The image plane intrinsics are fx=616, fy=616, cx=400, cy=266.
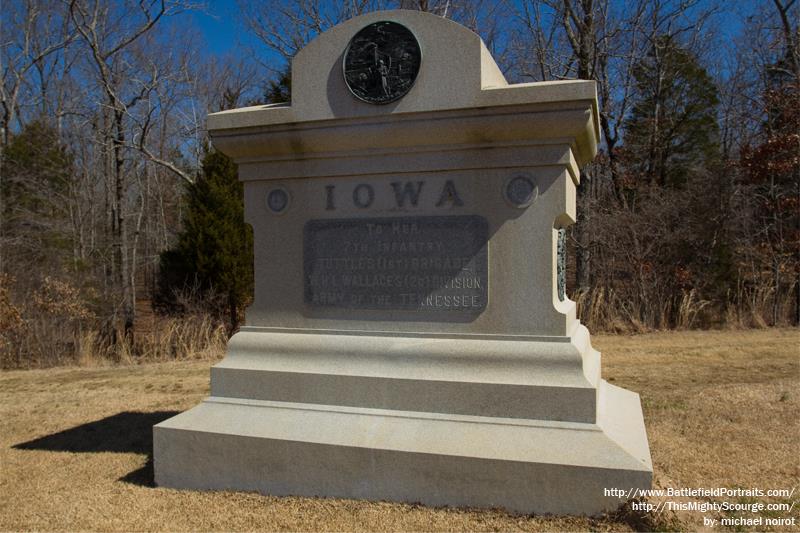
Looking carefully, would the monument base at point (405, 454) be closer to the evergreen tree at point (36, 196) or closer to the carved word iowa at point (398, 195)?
the carved word iowa at point (398, 195)

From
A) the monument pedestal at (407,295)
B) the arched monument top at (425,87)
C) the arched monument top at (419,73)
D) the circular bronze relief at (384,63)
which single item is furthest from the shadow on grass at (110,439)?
the circular bronze relief at (384,63)

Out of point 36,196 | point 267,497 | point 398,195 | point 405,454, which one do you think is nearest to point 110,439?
point 267,497

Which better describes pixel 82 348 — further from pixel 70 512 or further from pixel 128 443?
pixel 70 512

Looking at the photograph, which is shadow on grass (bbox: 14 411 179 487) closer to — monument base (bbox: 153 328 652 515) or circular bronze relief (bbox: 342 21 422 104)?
monument base (bbox: 153 328 652 515)

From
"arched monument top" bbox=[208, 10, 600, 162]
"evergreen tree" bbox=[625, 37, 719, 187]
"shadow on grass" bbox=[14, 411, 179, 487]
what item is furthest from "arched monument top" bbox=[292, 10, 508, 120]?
"evergreen tree" bbox=[625, 37, 719, 187]

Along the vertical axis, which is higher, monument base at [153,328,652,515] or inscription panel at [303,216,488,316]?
inscription panel at [303,216,488,316]

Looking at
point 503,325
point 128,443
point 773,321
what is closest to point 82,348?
point 128,443

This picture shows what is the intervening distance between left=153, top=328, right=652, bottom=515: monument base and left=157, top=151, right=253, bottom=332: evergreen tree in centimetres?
844

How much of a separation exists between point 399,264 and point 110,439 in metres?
3.04

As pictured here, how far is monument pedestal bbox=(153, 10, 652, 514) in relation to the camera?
3666 millimetres

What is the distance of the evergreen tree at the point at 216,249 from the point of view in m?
12.5

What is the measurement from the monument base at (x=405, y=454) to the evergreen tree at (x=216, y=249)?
844cm

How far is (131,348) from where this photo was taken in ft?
38.6

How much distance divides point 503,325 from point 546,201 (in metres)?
0.84
